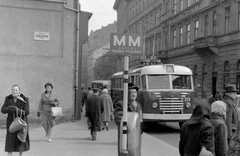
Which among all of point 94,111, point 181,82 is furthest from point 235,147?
point 181,82

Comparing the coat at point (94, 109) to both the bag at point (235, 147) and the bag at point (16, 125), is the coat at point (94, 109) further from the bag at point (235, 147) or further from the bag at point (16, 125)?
the bag at point (235, 147)

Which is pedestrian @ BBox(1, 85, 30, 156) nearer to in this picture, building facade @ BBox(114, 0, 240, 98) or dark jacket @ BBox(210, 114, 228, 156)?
dark jacket @ BBox(210, 114, 228, 156)

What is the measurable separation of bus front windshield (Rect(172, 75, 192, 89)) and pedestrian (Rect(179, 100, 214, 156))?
386 inches

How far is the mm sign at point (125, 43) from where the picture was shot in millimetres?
6230

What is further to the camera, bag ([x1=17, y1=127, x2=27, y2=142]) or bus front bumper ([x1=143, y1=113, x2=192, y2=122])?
bus front bumper ([x1=143, y1=113, x2=192, y2=122])

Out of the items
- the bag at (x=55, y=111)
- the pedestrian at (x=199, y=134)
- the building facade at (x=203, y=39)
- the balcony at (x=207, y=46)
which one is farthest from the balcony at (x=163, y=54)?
the pedestrian at (x=199, y=134)

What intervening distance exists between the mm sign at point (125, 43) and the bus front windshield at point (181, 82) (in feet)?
25.9

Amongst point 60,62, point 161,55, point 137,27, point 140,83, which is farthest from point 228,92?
point 137,27

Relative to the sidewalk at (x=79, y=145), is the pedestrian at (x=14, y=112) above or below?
above

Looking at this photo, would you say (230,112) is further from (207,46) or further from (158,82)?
(207,46)

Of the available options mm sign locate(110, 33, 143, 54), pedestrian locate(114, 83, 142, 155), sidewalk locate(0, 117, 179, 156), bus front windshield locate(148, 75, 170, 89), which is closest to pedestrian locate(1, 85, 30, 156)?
sidewalk locate(0, 117, 179, 156)

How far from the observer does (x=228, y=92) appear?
6230 millimetres

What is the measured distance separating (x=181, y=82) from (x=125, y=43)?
27.7ft

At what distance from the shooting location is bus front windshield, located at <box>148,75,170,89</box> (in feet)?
46.0
